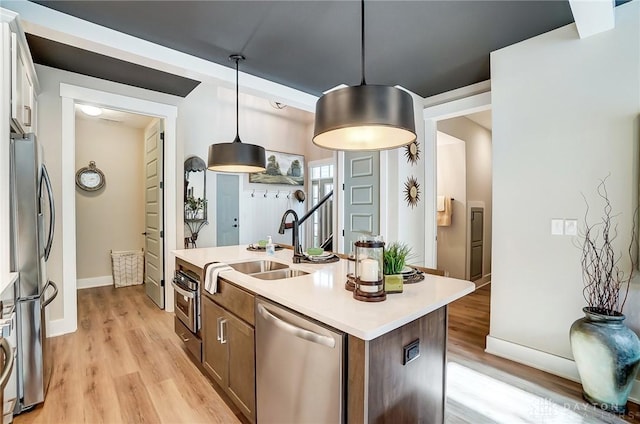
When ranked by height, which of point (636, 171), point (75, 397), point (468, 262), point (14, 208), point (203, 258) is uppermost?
point (636, 171)

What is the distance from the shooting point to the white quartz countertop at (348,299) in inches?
43.9

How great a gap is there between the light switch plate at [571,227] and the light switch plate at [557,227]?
0.02 metres

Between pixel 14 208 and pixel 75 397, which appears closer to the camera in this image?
pixel 14 208

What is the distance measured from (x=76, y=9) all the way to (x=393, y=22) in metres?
2.24

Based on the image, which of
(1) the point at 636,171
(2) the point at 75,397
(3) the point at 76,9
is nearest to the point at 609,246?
(1) the point at 636,171

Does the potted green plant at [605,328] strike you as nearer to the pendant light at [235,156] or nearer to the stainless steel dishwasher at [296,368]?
the stainless steel dishwasher at [296,368]

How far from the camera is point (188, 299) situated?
7.77 feet

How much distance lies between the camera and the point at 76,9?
212cm

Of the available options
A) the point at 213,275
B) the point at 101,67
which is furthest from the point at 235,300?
the point at 101,67

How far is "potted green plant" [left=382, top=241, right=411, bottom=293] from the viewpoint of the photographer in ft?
4.79

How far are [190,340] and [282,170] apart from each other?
15.6 ft

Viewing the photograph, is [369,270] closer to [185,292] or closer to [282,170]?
[185,292]

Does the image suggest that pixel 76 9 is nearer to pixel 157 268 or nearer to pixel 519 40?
pixel 157 268

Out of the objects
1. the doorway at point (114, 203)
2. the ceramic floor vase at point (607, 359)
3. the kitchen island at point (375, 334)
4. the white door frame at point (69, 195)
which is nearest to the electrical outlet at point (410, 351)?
the kitchen island at point (375, 334)
